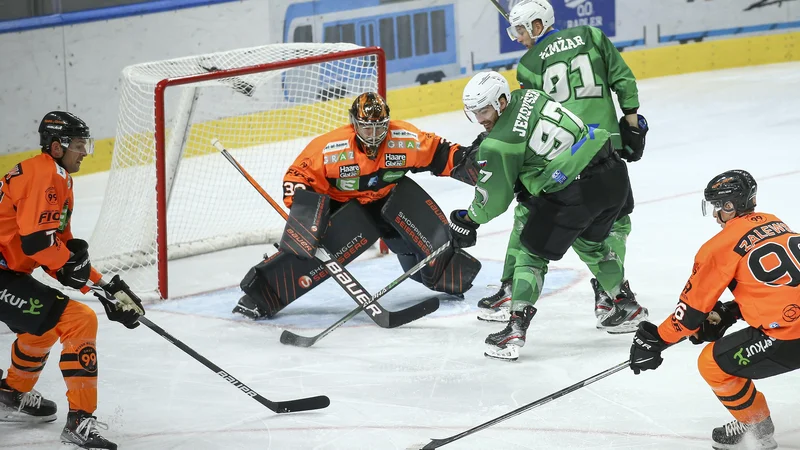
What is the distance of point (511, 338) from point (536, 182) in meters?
0.61

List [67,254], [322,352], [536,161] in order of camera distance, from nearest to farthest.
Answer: [67,254] → [536,161] → [322,352]

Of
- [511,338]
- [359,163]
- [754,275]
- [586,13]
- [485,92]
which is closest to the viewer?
[754,275]

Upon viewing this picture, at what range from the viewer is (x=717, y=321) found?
3.40m

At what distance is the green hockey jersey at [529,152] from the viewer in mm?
4121

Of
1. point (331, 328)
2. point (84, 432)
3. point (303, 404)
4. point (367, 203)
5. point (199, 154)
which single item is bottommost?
point (199, 154)

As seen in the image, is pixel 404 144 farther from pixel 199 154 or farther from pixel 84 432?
pixel 199 154

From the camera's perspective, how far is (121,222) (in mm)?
5918

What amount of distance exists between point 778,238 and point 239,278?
3357 millimetres

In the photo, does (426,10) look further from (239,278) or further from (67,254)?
(67,254)

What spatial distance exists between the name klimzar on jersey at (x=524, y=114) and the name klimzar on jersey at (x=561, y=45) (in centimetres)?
70

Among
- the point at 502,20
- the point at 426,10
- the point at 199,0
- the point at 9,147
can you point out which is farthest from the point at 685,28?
the point at 9,147

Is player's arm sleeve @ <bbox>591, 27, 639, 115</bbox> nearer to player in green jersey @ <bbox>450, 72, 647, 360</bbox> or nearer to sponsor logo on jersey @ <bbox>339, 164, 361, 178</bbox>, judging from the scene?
player in green jersey @ <bbox>450, 72, 647, 360</bbox>

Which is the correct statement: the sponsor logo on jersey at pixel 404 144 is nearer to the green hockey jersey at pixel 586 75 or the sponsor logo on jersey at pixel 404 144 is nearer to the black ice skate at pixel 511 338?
the green hockey jersey at pixel 586 75

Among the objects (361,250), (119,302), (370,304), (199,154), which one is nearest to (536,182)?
(370,304)
